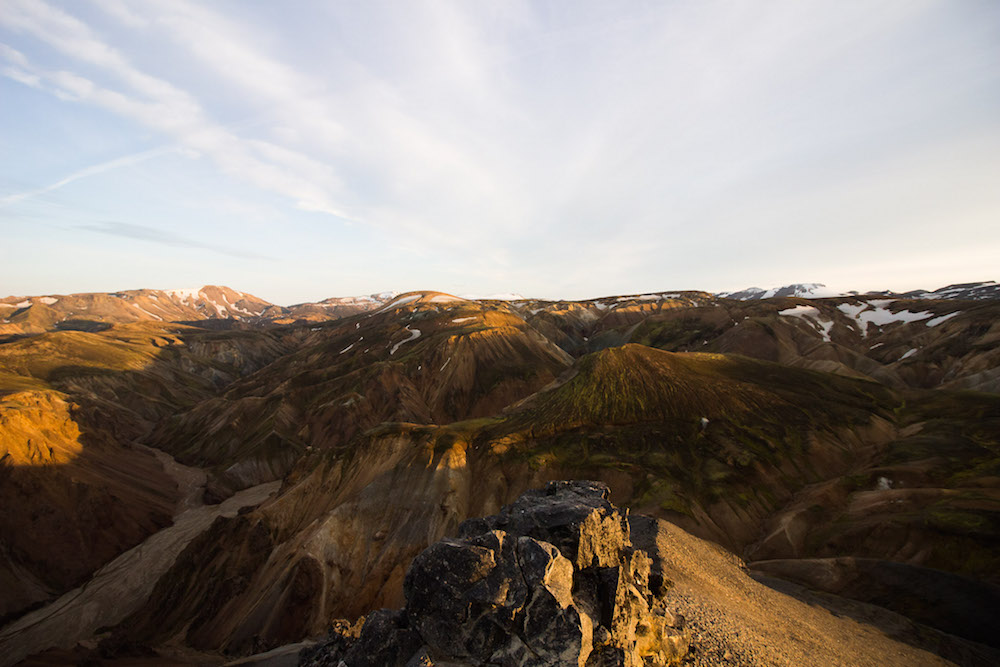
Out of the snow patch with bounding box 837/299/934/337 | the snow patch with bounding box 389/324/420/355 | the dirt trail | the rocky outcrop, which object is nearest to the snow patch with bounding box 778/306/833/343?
the snow patch with bounding box 837/299/934/337

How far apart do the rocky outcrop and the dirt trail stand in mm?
51239

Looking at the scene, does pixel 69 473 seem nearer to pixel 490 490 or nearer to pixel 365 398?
pixel 365 398

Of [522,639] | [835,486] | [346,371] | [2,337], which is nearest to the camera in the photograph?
[522,639]

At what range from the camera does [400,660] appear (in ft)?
55.7

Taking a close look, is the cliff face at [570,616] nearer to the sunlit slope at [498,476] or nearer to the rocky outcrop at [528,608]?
the rocky outcrop at [528,608]

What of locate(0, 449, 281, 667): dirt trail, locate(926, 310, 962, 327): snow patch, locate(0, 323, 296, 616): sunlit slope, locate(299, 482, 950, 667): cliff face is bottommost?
locate(0, 449, 281, 667): dirt trail

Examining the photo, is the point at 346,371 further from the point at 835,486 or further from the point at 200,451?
the point at 835,486

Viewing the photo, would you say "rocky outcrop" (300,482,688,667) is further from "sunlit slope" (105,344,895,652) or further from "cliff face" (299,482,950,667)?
"sunlit slope" (105,344,895,652)

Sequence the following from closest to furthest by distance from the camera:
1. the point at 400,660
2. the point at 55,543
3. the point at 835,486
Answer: the point at 400,660, the point at 835,486, the point at 55,543

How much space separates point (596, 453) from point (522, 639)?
3841cm

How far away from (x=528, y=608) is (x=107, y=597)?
63804 millimetres

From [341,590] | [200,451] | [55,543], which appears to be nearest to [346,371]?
[200,451]

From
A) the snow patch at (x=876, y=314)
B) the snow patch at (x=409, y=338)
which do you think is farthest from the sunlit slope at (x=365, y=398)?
the snow patch at (x=876, y=314)

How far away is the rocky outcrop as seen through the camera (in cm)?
1560
